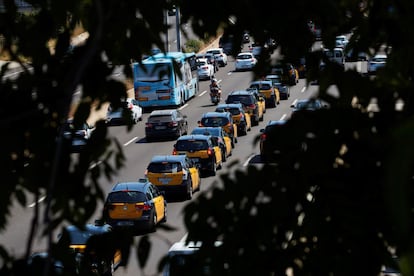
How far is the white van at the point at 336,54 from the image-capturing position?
477 cm

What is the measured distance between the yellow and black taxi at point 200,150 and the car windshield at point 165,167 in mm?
4206

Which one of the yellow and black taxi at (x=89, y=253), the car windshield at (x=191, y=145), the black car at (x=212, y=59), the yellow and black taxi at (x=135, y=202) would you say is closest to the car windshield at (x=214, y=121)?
the car windshield at (x=191, y=145)

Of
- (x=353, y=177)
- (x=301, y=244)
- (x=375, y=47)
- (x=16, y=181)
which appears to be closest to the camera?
(x=353, y=177)

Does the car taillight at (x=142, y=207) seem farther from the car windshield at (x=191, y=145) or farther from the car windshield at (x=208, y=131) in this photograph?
the car windshield at (x=208, y=131)

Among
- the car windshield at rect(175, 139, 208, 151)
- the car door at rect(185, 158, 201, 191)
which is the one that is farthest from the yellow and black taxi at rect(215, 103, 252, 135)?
the car door at rect(185, 158, 201, 191)

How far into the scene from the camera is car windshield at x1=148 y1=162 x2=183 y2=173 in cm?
3272

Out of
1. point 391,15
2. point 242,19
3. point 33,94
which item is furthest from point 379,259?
point 33,94

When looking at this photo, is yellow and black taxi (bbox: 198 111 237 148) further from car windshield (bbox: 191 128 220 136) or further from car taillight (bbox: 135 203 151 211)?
car taillight (bbox: 135 203 151 211)

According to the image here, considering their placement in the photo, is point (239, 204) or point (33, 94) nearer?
point (239, 204)

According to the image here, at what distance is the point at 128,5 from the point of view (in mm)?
4383

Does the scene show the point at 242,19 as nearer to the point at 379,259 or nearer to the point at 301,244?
the point at 301,244

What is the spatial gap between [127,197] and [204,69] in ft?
146

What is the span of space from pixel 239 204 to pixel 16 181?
5.01 ft

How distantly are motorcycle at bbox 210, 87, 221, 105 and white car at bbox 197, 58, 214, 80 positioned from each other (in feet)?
40.1
